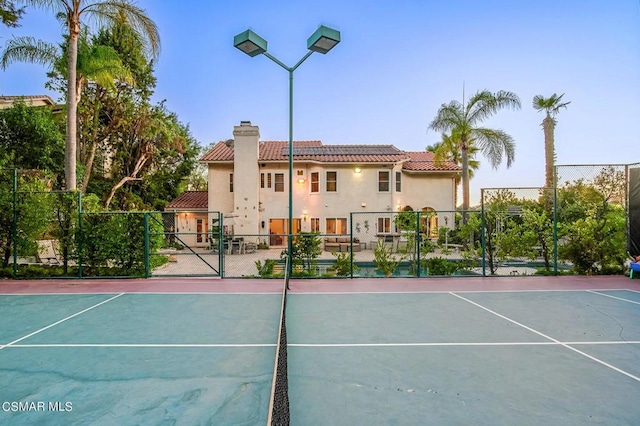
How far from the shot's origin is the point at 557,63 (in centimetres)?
1848

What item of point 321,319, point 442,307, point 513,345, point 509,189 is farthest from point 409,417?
point 509,189

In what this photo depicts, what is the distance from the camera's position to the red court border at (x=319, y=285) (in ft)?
28.7

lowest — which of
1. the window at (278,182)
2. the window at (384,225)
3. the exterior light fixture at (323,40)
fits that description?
the window at (384,225)

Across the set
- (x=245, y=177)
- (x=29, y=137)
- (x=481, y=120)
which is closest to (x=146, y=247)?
(x=245, y=177)

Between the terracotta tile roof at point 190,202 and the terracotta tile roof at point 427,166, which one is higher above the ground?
the terracotta tile roof at point 427,166

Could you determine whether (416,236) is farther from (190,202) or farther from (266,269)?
(190,202)

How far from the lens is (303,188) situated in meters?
23.6

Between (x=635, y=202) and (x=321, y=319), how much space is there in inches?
451

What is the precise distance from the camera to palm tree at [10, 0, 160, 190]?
1148 cm

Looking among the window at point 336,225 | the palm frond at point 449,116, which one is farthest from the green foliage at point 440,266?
the palm frond at point 449,116

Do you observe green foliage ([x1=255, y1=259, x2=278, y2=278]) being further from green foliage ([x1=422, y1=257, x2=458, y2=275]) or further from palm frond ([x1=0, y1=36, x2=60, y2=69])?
palm frond ([x1=0, y1=36, x2=60, y2=69])

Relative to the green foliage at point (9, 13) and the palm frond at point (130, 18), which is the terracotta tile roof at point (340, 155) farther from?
the green foliage at point (9, 13)

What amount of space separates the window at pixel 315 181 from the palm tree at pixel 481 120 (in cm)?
885

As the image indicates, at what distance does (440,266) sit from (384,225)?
41.6 feet
